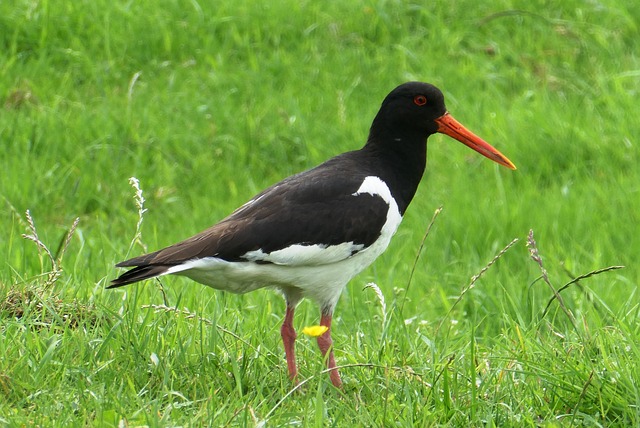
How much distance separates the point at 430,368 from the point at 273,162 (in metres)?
4.58

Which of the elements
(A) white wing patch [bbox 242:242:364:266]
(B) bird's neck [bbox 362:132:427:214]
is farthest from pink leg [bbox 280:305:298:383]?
(B) bird's neck [bbox 362:132:427:214]

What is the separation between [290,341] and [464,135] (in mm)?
1506

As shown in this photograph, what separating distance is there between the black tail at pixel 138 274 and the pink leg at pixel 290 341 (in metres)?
0.63

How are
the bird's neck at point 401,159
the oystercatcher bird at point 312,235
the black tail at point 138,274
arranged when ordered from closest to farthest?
the black tail at point 138,274 → the oystercatcher bird at point 312,235 → the bird's neck at point 401,159

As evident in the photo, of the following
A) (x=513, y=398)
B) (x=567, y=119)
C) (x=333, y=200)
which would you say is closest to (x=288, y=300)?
(x=333, y=200)

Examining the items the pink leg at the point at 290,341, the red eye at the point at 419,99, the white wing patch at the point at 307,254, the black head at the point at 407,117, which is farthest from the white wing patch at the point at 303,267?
the red eye at the point at 419,99

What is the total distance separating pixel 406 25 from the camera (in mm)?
10312

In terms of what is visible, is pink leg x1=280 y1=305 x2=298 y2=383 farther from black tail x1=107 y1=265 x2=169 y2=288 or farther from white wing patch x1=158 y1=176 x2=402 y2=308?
black tail x1=107 y1=265 x2=169 y2=288

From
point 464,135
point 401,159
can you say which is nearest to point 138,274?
point 401,159

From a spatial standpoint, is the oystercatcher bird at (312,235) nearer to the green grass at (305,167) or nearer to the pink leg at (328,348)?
the pink leg at (328,348)

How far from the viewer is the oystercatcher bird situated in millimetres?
4727

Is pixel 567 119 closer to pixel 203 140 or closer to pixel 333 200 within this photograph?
pixel 203 140

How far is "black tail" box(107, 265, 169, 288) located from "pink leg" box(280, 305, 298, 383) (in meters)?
0.63

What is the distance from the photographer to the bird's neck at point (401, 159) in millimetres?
Result: 5371
